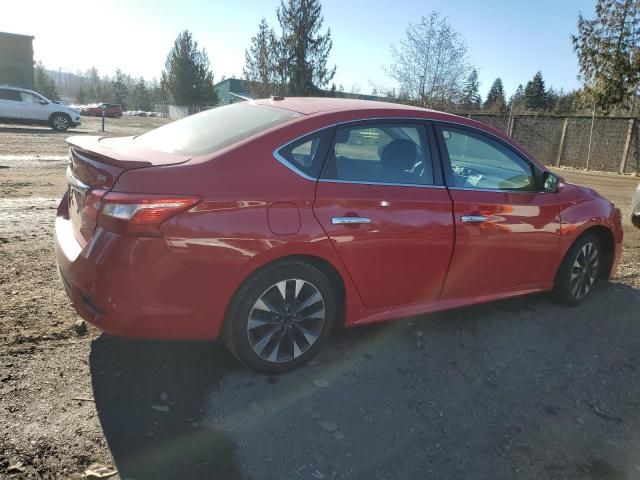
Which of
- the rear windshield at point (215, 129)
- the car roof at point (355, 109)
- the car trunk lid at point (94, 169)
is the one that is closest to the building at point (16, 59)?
the rear windshield at point (215, 129)

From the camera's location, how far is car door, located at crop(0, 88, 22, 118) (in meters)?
21.2

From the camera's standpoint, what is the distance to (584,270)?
4.69 metres

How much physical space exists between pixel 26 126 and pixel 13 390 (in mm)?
24883

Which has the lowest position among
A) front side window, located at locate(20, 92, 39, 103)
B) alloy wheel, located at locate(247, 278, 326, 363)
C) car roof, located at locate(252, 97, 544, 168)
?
alloy wheel, located at locate(247, 278, 326, 363)

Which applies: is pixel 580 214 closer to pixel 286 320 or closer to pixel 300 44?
pixel 286 320

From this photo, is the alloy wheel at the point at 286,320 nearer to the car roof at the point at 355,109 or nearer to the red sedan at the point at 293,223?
the red sedan at the point at 293,223

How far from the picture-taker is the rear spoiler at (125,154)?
2768 mm

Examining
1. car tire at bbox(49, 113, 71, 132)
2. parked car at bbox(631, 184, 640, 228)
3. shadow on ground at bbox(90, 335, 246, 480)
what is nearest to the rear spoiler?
shadow on ground at bbox(90, 335, 246, 480)

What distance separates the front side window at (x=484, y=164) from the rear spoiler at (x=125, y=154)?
1.92 meters

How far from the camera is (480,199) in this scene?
12.2 feet

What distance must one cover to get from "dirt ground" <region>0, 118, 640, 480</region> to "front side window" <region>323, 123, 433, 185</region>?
1.23 m

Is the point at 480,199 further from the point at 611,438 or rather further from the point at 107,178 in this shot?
the point at 107,178

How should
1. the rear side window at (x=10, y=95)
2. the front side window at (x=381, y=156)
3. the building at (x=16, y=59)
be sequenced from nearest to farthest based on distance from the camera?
the front side window at (x=381, y=156) < the rear side window at (x=10, y=95) < the building at (x=16, y=59)

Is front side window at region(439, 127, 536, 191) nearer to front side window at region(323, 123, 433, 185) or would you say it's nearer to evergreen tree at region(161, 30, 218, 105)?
front side window at region(323, 123, 433, 185)
